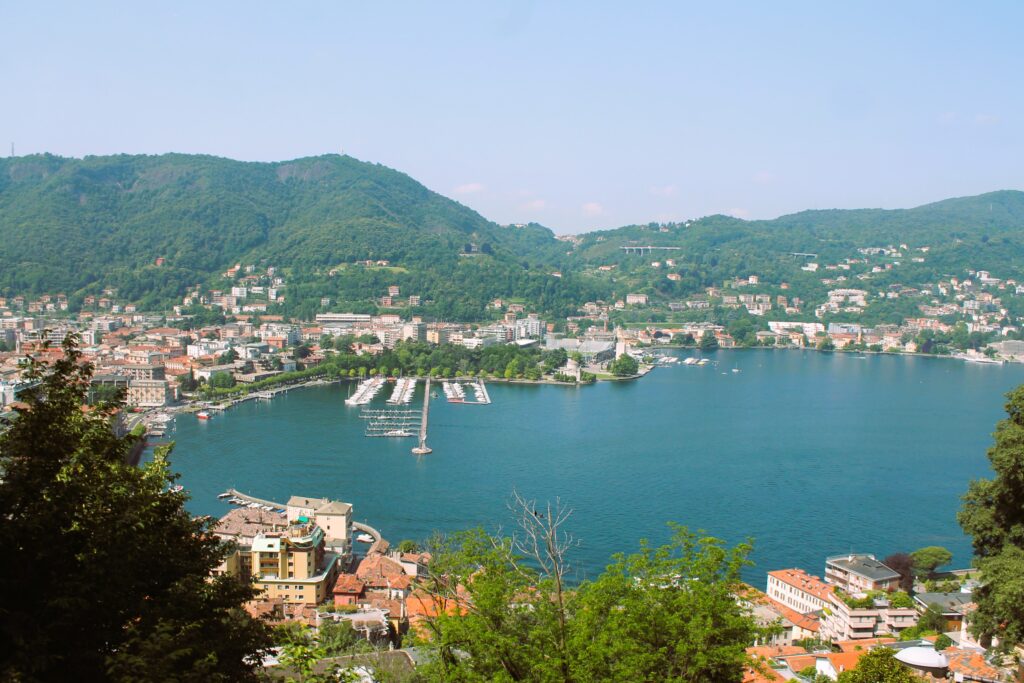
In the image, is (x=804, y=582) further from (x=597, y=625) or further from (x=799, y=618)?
(x=597, y=625)

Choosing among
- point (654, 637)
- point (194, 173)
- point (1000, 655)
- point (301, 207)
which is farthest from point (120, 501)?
point (194, 173)

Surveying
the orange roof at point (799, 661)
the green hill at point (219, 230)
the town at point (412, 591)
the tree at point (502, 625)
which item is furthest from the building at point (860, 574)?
the green hill at point (219, 230)

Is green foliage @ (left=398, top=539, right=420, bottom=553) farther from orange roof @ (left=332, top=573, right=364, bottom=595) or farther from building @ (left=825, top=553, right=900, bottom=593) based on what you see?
building @ (left=825, top=553, right=900, bottom=593)

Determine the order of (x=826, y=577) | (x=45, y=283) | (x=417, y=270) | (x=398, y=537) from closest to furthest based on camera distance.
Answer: (x=826, y=577) → (x=398, y=537) → (x=45, y=283) → (x=417, y=270)

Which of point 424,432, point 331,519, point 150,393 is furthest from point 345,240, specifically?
point 331,519

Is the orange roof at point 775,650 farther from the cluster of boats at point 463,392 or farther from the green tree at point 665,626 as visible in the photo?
the cluster of boats at point 463,392

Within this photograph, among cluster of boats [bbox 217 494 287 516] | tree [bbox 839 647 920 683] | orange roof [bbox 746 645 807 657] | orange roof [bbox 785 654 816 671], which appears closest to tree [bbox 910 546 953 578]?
orange roof [bbox 746 645 807 657]

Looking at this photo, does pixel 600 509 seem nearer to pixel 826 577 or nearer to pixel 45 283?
pixel 826 577
